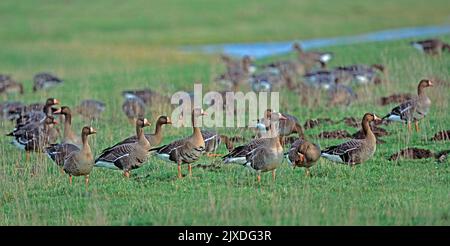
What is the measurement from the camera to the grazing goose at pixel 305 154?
14828 millimetres

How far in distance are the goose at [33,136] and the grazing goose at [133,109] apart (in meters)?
3.30

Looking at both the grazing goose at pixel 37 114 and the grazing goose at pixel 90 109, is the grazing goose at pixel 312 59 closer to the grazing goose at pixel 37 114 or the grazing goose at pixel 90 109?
the grazing goose at pixel 90 109

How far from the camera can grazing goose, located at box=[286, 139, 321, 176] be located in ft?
48.6

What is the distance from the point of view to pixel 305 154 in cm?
1484

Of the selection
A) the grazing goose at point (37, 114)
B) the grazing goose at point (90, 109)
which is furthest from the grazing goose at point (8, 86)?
the grazing goose at point (37, 114)

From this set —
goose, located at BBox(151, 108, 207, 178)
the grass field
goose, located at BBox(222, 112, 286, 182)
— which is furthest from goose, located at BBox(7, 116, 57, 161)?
goose, located at BBox(222, 112, 286, 182)

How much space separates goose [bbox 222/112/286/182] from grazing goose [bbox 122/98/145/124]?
683 centimetres

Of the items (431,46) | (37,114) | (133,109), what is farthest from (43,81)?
(431,46)

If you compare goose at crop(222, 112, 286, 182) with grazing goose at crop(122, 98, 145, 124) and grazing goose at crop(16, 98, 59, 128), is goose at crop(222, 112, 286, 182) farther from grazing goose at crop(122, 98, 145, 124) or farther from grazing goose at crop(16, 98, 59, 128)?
grazing goose at crop(122, 98, 145, 124)

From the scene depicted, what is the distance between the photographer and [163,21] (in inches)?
2144

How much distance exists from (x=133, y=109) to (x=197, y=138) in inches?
257

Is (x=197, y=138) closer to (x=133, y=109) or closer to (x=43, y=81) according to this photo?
(x=133, y=109)
